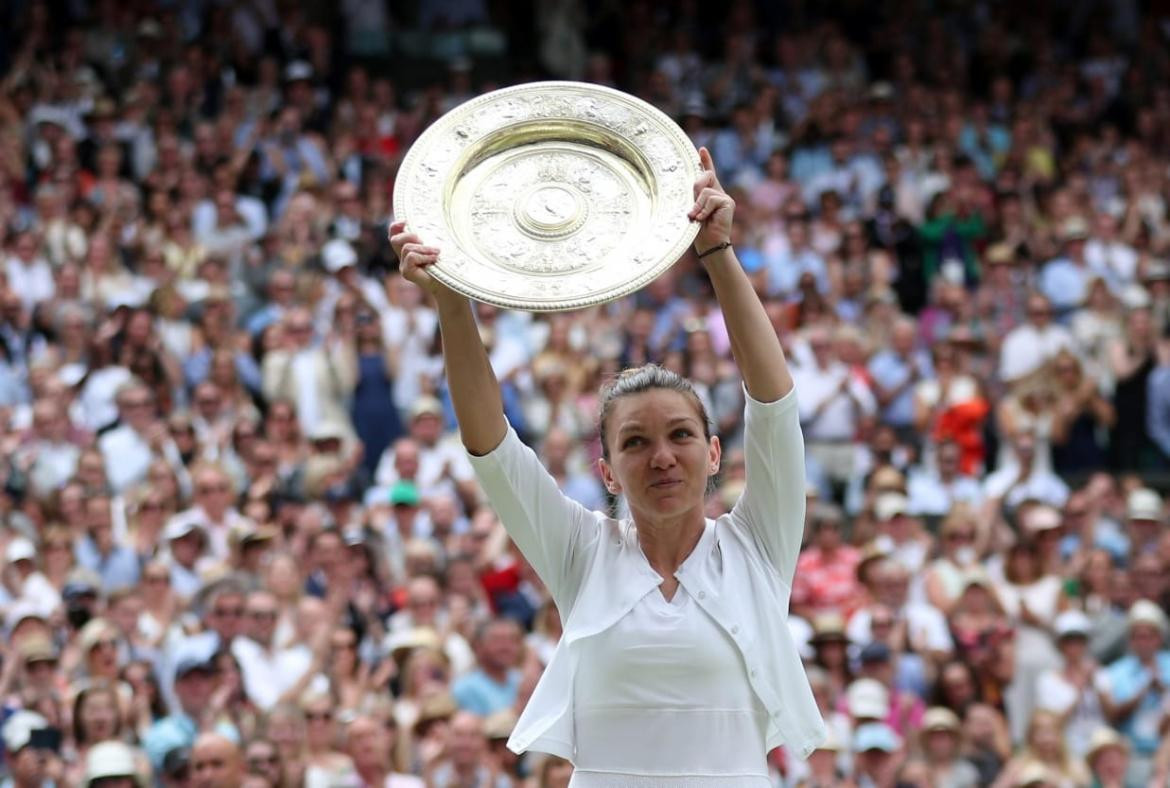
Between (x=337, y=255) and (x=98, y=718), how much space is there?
16.2ft

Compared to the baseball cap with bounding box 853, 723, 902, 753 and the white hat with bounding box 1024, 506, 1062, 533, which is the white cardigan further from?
the white hat with bounding box 1024, 506, 1062, 533

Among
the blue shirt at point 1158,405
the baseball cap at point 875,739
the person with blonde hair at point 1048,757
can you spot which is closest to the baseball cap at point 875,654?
the baseball cap at point 875,739

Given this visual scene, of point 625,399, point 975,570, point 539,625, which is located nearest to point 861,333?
point 975,570

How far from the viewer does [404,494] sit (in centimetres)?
1027

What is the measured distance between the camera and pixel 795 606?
32.3 ft

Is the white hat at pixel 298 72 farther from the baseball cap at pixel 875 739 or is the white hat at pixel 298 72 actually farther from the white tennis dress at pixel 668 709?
the white tennis dress at pixel 668 709

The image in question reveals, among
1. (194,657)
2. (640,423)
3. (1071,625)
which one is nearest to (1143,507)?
(1071,625)

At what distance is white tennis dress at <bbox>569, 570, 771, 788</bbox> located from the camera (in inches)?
147

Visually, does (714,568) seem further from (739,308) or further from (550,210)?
(550,210)

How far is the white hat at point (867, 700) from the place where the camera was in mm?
8852

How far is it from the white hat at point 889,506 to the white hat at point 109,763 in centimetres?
442

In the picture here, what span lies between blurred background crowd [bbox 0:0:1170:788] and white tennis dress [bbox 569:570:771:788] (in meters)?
0.55

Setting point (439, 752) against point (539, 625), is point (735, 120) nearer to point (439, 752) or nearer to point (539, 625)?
point (539, 625)

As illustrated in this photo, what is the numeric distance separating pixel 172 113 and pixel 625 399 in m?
10.5
